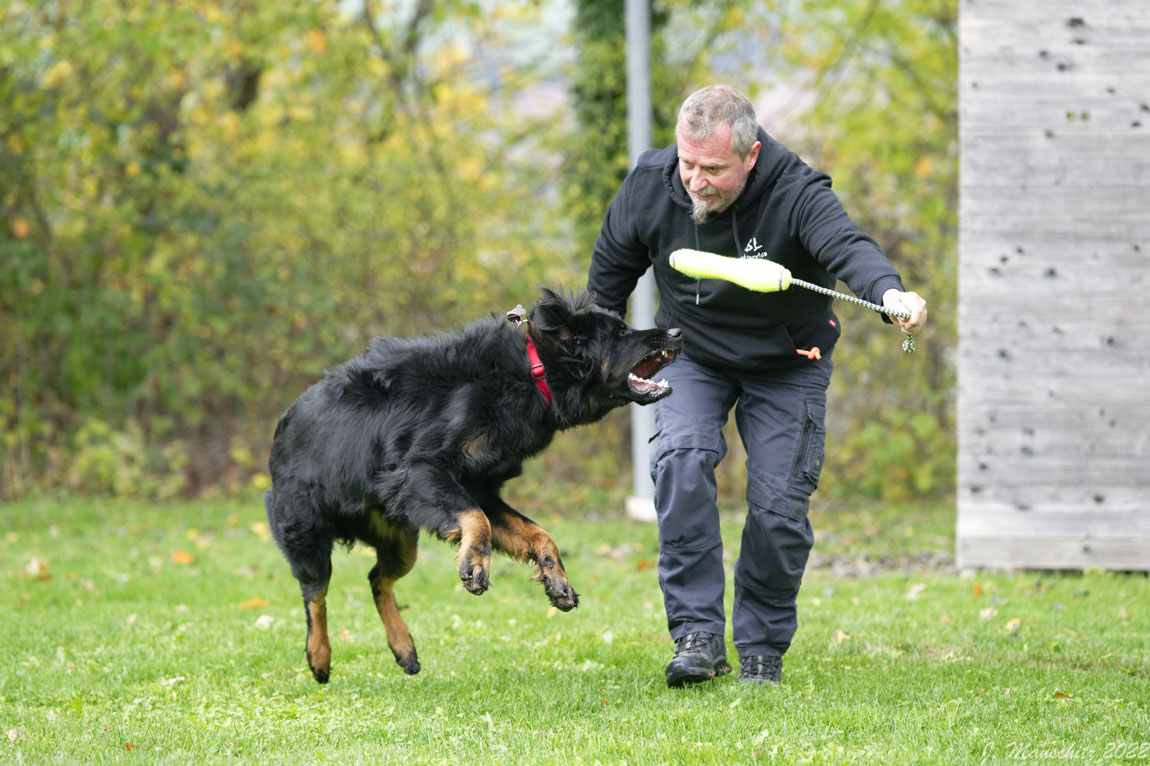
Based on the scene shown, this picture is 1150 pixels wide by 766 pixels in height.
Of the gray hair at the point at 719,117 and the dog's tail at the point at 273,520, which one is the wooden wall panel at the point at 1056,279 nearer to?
the gray hair at the point at 719,117

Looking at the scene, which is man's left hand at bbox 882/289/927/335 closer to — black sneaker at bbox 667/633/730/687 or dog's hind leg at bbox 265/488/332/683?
black sneaker at bbox 667/633/730/687

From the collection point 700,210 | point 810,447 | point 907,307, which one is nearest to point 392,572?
point 810,447

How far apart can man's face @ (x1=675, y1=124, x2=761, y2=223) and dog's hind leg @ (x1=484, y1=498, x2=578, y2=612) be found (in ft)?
4.27

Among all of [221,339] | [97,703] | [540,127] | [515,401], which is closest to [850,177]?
[540,127]

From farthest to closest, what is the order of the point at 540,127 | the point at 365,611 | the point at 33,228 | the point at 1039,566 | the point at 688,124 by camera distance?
the point at 540,127 → the point at 33,228 → the point at 1039,566 → the point at 365,611 → the point at 688,124

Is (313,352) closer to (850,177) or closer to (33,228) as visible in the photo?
(33,228)

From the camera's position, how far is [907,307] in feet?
11.7

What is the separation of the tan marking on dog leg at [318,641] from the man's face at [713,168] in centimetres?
212

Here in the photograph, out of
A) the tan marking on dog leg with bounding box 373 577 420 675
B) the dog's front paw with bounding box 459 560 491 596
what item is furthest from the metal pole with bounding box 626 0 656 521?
the dog's front paw with bounding box 459 560 491 596

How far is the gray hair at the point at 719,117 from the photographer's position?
398cm

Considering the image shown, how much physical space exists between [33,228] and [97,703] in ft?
22.4

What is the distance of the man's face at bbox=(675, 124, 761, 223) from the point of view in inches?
157

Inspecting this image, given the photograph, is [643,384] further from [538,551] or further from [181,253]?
[181,253]

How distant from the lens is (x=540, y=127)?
1080 centimetres
